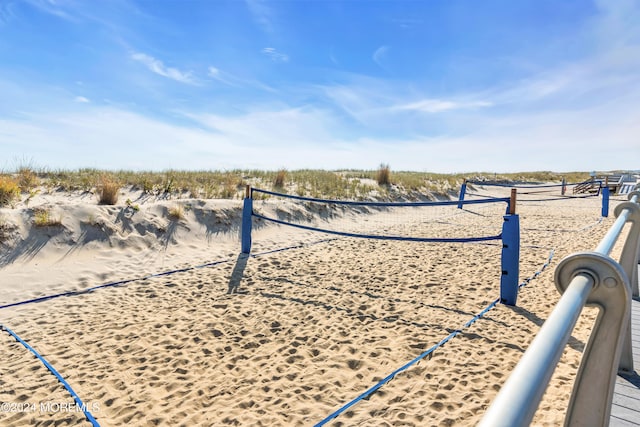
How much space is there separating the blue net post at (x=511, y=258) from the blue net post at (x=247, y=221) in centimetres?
440

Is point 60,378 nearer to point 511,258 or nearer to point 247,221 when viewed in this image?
point 247,221

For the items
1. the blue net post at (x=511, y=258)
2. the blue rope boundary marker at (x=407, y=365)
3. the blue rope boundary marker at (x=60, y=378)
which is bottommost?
the blue rope boundary marker at (x=60, y=378)

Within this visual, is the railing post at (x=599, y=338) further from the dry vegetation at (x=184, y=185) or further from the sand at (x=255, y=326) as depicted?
the dry vegetation at (x=184, y=185)

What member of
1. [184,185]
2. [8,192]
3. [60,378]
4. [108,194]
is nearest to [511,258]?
[60,378]

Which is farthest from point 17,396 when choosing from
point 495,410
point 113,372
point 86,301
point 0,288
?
point 495,410

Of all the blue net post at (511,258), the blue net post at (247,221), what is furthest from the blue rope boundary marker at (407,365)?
the blue net post at (247,221)

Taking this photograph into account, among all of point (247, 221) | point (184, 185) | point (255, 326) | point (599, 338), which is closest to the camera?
point (599, 338)

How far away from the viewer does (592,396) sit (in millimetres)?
1106

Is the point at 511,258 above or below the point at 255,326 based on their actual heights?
above

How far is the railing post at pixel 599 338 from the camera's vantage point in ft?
3.50

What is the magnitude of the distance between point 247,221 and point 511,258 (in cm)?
473

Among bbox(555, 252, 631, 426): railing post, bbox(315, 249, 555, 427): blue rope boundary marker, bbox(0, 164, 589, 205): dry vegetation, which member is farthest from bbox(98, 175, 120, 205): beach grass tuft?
bbox(555, 252, 631, 426): railing post

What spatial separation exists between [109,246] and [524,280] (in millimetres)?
7395

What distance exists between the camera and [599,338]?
113cm
